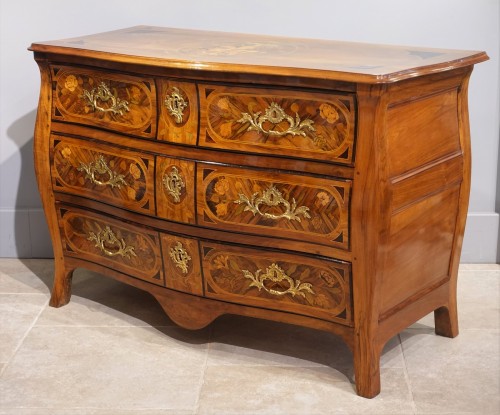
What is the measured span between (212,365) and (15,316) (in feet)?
2.46

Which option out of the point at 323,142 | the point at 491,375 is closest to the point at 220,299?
the point at 323,142

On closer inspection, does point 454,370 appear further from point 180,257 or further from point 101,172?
point 101,172

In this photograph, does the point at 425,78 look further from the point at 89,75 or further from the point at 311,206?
the point at 89,75

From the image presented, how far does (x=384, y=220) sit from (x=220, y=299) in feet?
1.89

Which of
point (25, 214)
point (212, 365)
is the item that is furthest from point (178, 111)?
point (25, 214)

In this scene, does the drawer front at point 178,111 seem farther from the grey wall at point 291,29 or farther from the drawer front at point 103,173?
the grey wall at point 291,29

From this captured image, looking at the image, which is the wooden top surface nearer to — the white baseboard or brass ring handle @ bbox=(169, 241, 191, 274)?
brass ring handle @ bbox=(169, 241, 191, 274)

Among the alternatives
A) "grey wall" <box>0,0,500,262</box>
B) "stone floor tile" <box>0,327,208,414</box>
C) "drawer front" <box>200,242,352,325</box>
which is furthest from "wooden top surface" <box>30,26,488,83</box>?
"stone floor tile" <box>0,327,208,414</box>

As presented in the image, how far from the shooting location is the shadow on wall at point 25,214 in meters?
3.66

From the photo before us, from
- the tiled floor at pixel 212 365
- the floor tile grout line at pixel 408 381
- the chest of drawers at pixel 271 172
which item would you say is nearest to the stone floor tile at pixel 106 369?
the tiled floor at pixel 212 365

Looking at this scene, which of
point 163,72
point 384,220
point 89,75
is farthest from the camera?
point 89,75

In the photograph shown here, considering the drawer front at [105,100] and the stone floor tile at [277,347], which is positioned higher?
the drawer front at [105,100]

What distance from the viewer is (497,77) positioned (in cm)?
344

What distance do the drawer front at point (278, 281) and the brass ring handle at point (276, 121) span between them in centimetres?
34
